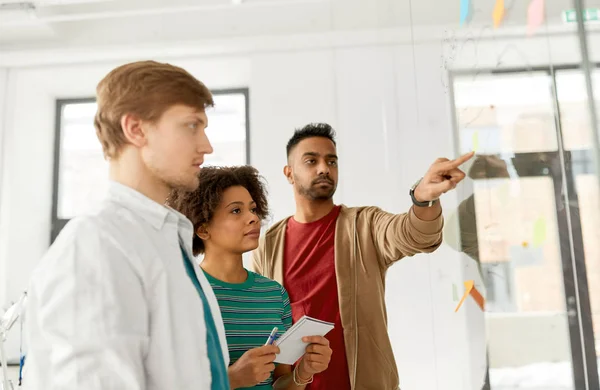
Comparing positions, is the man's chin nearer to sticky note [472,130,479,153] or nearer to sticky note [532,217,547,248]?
sticky note [472,130,479,153]

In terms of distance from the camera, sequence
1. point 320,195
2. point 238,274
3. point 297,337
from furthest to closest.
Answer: point 320,195 < point 238,274 < point 297,337

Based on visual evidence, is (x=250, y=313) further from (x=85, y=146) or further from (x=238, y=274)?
(x=85, y=146)

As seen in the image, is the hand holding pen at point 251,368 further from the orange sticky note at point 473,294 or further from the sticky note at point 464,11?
the sticky note at point 464,11

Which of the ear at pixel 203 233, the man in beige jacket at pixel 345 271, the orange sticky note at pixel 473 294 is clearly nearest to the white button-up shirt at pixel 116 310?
the ear at pixel 203 233

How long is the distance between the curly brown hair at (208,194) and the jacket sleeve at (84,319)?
58 centimetres

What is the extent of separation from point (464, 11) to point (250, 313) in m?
0.89

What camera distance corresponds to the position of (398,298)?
287 cm

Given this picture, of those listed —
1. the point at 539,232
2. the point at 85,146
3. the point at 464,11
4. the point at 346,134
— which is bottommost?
the point at 539,232

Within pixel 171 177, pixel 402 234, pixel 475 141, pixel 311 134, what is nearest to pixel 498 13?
pixel 475 141

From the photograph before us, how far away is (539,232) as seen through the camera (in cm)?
90

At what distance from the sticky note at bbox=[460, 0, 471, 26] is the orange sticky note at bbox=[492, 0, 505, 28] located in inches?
6.7

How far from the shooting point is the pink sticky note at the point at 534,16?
886 mm

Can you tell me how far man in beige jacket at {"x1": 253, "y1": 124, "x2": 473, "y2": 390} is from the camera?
60.8 inches

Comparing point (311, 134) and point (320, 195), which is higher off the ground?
point (311, 134)
